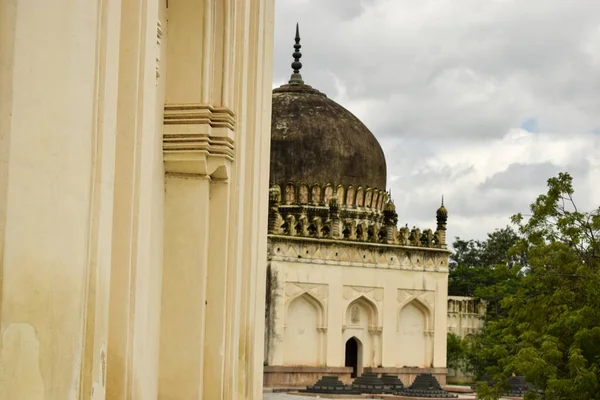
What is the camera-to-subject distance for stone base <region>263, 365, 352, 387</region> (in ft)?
87.0

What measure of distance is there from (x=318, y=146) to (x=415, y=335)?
5472mm

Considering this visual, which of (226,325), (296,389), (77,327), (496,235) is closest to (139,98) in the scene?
(77,327)

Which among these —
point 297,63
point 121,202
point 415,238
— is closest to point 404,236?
point 415,238

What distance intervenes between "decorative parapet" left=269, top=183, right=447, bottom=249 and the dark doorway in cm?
263

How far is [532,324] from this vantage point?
54.9 ft

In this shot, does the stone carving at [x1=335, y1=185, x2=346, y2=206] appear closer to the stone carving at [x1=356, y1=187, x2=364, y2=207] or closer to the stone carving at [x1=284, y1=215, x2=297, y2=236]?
the stone carving at [x1=356, y1=187, x2=364, y2=207]

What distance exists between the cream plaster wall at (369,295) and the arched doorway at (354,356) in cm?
15

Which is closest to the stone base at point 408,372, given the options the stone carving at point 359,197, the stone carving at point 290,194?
the stone carving at point 359,197

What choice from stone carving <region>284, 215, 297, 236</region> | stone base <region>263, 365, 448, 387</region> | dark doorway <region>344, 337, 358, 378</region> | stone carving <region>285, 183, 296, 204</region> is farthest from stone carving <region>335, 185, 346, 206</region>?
stone base <region>263, 365, 448, 387</region>

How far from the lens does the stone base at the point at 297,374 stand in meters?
26.5

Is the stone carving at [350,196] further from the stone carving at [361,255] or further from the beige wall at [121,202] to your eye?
the beige wall at [121,202]

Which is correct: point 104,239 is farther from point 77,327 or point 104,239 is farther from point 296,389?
point 296,389

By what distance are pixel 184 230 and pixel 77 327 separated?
2.71m

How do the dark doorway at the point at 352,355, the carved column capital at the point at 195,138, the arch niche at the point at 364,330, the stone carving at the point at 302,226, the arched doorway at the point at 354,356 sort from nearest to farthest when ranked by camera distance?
the carved column capital at the point at 195,138 → the stone carving at the point at 302,226 → the arch niche at the point at 364,330 → the arched doorway at the point at 354,356 → the dark doorway at the point at 352,355
